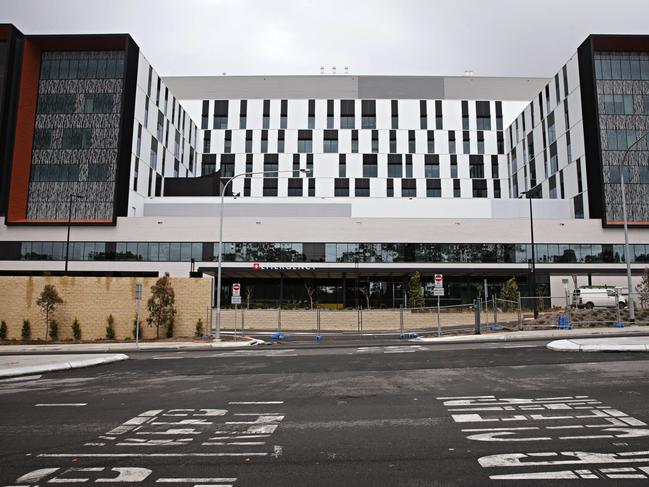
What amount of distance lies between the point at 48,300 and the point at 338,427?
24.4m

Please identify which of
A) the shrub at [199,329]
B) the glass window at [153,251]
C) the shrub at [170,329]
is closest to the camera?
the shrub at [170,329]

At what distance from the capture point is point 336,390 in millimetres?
10086

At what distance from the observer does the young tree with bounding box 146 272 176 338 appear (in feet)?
90.1

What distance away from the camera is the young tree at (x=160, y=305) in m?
27.5

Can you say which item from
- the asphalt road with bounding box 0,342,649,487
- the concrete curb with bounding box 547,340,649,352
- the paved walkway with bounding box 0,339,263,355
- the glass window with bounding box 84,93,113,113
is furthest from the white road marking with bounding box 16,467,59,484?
the glass window with bounding box 84,93,113,113

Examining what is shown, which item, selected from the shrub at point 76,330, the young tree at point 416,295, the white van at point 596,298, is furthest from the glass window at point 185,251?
the white van at point 596,298

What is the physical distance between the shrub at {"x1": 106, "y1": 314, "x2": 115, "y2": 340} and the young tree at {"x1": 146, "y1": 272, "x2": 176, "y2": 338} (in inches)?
73.9

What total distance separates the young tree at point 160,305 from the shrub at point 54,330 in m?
4.76

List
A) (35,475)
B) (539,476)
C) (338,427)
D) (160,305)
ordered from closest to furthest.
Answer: (539,476) < (35,475) < (338,427) < (160,305)

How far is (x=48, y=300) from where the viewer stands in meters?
26.6

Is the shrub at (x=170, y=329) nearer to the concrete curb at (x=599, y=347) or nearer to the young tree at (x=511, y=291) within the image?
the concrete curb at (x=599, y=347)

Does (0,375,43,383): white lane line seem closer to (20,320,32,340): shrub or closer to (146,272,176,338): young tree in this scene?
(146,272,176,338): young tree

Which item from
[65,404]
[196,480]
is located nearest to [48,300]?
[65,404]

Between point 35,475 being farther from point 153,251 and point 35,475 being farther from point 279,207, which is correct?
point 279,207
